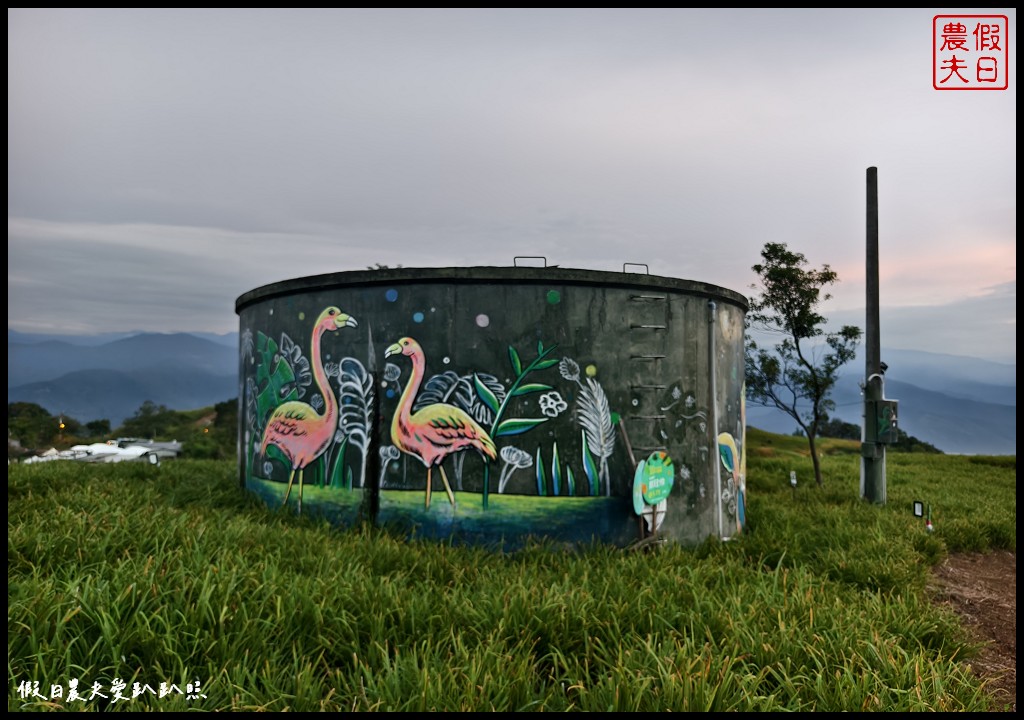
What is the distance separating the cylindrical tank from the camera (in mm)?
7293

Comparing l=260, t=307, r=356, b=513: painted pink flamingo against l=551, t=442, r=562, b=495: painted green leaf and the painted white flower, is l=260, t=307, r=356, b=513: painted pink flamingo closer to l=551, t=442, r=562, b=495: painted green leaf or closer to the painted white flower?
the painted white flower

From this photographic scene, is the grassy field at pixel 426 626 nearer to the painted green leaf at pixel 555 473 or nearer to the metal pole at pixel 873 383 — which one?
the painted green leaf at pixel 555 473

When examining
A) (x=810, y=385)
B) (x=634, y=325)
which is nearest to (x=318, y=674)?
(x=634, y=325)

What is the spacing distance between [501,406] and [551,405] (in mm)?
659

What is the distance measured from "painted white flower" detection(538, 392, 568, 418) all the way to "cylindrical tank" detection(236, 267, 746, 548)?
2cm

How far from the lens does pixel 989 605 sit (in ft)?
23.5

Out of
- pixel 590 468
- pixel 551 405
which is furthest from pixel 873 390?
pixel 551 405

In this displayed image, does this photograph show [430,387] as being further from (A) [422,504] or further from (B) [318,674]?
(B) [318,674]

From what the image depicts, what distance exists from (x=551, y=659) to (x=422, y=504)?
345 cm

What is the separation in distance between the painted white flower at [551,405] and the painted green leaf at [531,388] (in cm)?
9

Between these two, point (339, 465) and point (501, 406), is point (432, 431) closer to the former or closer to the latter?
point (501, 406)

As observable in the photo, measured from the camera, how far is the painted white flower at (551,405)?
735cm

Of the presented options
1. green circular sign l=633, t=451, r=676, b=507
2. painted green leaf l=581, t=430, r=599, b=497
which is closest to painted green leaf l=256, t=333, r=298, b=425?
painted green leaf l=581, t=430, r=599, b=497

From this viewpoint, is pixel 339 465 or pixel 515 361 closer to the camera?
pixel 515 361
